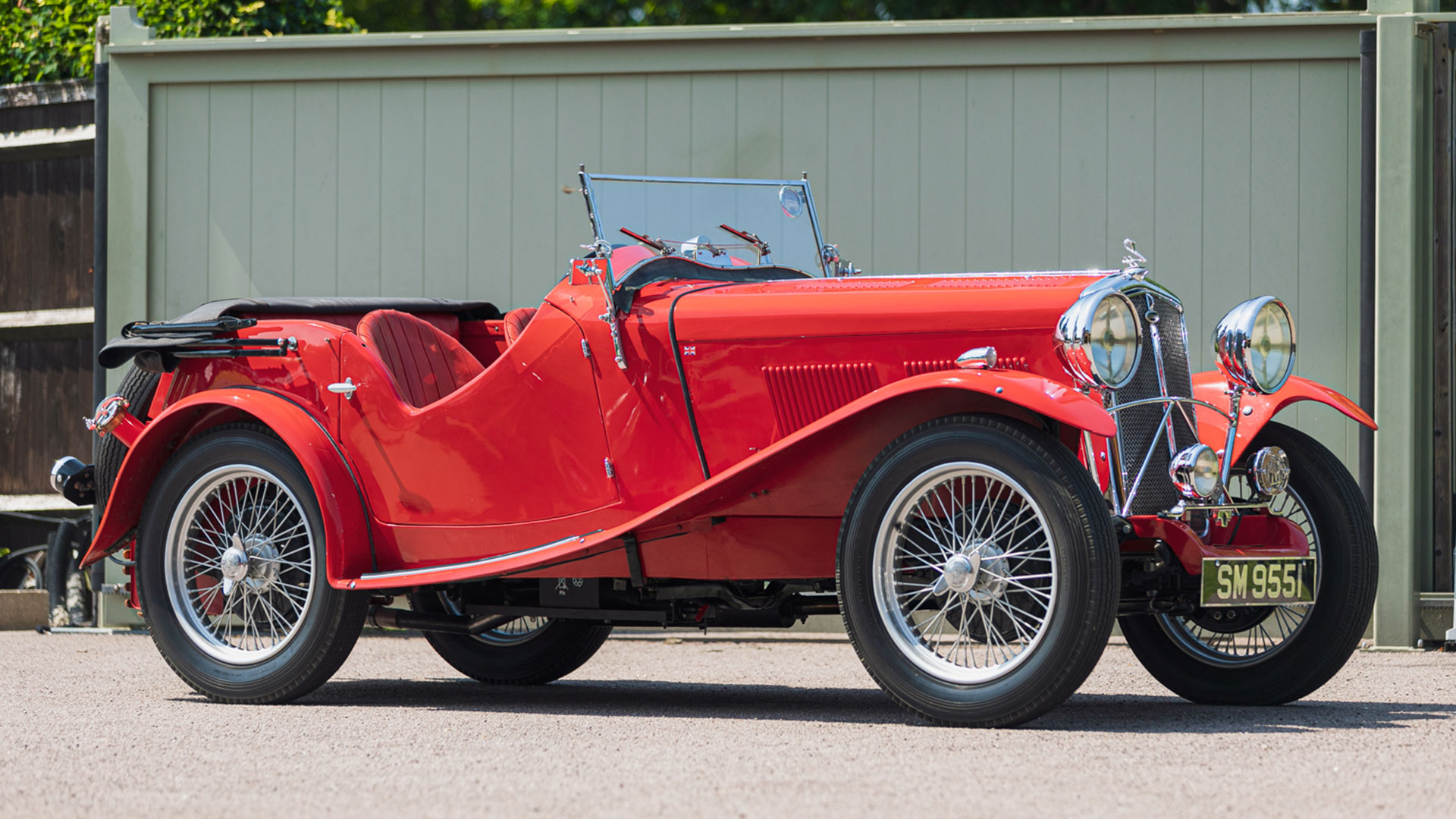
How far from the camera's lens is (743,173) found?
8.56m

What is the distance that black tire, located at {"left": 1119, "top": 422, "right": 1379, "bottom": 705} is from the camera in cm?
522

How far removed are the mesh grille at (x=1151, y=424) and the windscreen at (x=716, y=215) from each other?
158 centimetres

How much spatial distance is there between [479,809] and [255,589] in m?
2.53

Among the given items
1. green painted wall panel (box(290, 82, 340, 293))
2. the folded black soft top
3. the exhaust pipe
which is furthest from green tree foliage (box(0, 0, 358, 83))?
the exhaust pipe

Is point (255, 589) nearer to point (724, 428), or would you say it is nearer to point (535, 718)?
point (535, 718)

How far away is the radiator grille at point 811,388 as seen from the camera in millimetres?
5113

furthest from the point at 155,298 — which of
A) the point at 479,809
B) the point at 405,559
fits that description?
the point at 479,809

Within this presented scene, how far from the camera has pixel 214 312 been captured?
6.22 m

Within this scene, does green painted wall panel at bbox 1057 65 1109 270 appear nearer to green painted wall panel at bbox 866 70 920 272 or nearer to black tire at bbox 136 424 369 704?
green painted wall panel at bbox 866 70 920 272

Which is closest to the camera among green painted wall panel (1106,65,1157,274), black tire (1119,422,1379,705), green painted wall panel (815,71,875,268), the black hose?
black tire (1119,422,1379,705)

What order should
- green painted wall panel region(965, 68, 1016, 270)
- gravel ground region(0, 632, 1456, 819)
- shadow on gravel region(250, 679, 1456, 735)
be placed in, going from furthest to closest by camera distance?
1. green painted wall panel region(965, 68, 1016, 270)
2. shadow on gravel region(250, 679, 1456, 735)
3. gravel ground region(0, 632, 1456, 819)

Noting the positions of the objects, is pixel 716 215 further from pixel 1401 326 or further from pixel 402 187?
pixel 1401 326

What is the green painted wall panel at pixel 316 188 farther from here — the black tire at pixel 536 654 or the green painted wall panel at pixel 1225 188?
the green painted wall panel at pixel 1225 188

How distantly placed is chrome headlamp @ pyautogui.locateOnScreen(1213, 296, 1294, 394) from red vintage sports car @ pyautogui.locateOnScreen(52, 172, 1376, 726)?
1 centimetres
